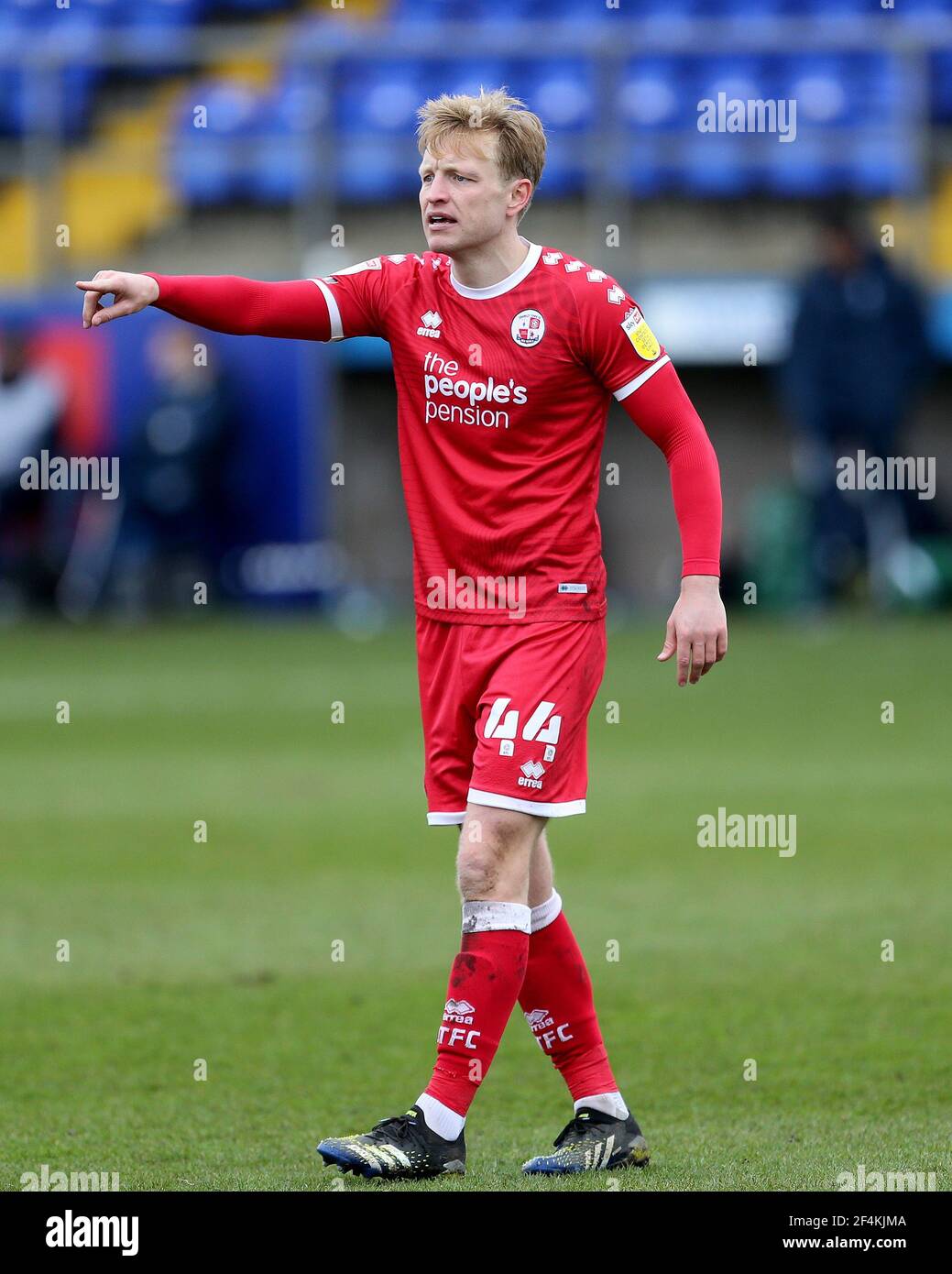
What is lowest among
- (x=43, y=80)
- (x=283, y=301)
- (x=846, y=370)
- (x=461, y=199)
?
(x=283, y=301)

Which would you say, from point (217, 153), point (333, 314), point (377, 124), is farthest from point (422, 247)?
point (333, 314)

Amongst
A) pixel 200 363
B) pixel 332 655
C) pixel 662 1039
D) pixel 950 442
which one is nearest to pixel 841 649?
pixel 332 655

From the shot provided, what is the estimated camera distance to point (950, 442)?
18.2 m

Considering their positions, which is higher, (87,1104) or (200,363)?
(200,363)

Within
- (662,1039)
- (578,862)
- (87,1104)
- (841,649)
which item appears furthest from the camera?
(841,649)

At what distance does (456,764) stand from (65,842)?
14.9ft

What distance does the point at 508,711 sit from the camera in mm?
4340

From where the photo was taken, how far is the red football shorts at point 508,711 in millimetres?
4328

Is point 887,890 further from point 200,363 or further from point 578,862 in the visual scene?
point 200,363

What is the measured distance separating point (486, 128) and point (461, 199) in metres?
0.16

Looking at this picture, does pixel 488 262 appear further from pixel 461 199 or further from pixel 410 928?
pixel 410 928

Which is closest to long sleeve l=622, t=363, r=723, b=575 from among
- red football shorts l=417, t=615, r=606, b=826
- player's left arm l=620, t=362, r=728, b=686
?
player's left arm l=620, t=362, r=728, b=686

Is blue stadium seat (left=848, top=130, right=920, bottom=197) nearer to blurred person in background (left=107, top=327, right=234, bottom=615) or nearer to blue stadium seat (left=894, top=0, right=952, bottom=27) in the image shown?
blue stadium seat (left=894, top=0, right=952, bottom=27)

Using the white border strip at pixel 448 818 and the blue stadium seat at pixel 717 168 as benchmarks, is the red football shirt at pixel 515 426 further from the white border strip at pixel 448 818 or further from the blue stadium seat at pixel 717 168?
the blue stadium seat at pixel 717 168
